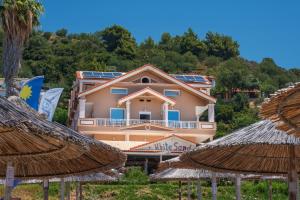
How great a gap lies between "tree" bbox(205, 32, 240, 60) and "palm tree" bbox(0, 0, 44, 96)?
239 ft

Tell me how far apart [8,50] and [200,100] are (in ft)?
76.9

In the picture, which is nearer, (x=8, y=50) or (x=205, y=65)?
(x=8, y=50)

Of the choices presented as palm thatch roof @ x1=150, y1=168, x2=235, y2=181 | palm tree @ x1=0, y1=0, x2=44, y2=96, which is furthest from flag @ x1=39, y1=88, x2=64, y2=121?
palm thatch roof @ x1=150, y1=168, x2=235, y2=181

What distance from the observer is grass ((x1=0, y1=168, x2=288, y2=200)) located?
27.0m

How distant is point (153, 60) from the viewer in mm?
80688

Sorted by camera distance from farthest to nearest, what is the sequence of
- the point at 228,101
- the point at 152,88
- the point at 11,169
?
the point at 228,101
the point at 152,88
the point at 11,169

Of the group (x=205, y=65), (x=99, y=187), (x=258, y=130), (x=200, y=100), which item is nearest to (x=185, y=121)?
(x=200, y=100)

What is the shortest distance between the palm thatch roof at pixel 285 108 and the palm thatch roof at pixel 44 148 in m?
2.06

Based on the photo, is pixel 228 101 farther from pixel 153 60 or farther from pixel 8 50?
pixel 8 50

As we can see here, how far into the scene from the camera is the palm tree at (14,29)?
2316cm

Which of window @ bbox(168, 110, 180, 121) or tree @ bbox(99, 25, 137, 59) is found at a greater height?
tree @ bbox(99, 25, 137, 59)

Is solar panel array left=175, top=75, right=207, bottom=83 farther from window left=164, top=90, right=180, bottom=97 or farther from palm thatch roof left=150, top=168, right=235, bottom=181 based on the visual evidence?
palm thatch roof left=150, top=168, right=235, bottom=181

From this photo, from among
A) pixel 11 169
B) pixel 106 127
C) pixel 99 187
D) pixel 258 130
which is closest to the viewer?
pixel 11 169

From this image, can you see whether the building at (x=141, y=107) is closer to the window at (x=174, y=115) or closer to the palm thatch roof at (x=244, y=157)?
the window at (x=174, y=115)
